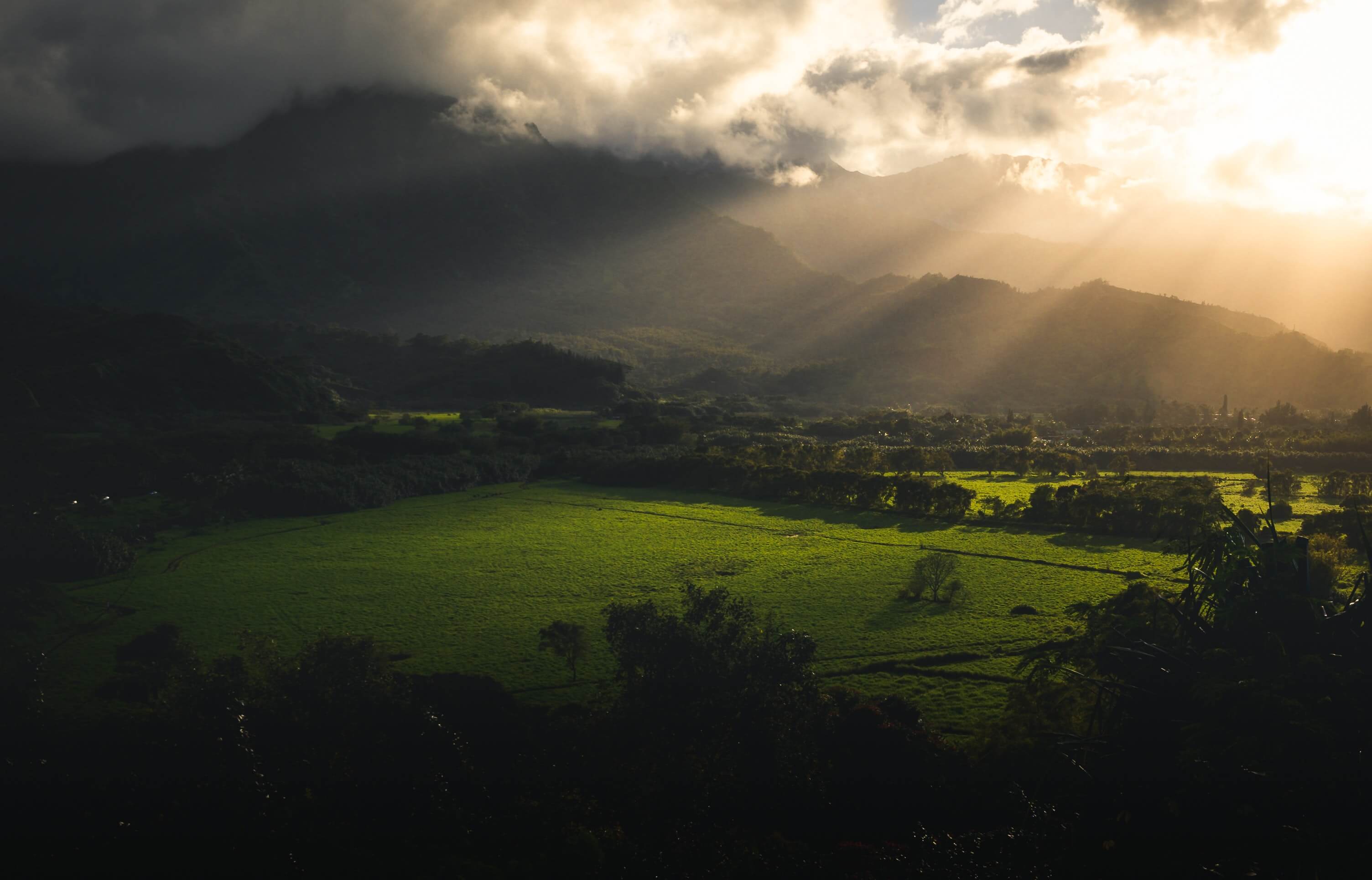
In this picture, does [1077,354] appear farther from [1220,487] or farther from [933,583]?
[933,583]

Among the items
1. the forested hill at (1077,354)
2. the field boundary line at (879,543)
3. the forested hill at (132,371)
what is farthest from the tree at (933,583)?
the forested hill at (1077,354)

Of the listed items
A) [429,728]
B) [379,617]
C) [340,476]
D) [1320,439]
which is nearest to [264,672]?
[429,728]

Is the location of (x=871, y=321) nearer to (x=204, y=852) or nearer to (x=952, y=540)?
(x=952, y=540)

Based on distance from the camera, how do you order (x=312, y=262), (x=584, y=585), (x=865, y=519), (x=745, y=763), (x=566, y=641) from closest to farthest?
(x=745, y=763) → (x=566, y=641) → (x=584, y=585) → (x=865, y=519) → (x=312, y=262)

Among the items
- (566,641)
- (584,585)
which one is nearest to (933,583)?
(584,585)

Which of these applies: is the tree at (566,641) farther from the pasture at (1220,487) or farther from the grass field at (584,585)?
the pasture at (1220,487)

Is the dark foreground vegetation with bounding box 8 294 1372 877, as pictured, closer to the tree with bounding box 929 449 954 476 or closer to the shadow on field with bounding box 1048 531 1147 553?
the shadow on field with bounding box 1048 531 1147 553
